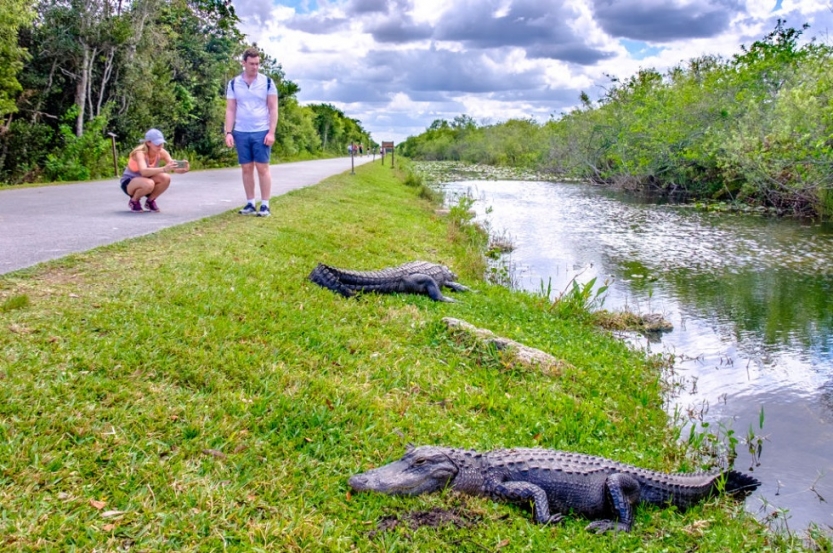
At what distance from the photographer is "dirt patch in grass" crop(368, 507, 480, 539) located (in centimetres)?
293

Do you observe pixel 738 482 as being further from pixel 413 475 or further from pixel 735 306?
pixel 735 306

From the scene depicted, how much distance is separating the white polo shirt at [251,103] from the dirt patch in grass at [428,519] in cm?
652

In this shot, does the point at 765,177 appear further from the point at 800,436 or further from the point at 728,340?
the point at 800,436

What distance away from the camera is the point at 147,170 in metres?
8.37

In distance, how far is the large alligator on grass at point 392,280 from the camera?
6273mm

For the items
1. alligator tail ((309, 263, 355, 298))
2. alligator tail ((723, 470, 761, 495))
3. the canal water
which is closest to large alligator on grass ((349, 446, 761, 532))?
alligator tail ((723, 470, 761, 495))

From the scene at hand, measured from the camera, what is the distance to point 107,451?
292 cm

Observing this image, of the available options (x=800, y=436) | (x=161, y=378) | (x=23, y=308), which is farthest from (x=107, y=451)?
(x=800, y=436)

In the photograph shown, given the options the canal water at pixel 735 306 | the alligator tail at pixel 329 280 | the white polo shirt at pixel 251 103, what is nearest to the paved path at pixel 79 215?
the white polo shirt at pixel 251 103

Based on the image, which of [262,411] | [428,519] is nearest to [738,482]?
[428,519]

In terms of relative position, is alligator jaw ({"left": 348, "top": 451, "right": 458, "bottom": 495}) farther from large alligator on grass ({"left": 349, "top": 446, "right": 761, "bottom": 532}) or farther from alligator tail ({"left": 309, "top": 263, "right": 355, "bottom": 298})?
alligator tail ({"left": 309, "top": 263, "right": 355, "bottom": 298})

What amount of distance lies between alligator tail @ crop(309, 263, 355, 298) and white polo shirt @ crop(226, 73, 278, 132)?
119 inches

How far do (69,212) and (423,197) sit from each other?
513 inches

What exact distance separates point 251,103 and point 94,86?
39.8ft
